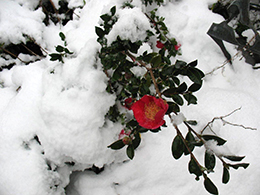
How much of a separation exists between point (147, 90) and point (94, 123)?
0.34 meters

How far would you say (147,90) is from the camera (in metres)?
0.78

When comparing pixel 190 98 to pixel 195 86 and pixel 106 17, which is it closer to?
pixel 195 86

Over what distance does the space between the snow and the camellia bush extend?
0.03 metres

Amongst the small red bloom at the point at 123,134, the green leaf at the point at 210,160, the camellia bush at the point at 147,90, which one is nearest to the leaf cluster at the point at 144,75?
the camellia bush at the point at 147,90

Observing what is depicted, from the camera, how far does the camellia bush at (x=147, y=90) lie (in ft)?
2.27

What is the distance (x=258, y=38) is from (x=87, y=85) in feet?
3.55

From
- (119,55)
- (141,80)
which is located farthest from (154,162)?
(119,55)

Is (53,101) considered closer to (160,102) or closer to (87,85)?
(87,85)

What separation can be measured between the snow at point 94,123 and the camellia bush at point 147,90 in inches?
1.3

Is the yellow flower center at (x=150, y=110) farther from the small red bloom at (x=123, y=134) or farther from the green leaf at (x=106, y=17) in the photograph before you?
the green leaf at (x=106, y=17)

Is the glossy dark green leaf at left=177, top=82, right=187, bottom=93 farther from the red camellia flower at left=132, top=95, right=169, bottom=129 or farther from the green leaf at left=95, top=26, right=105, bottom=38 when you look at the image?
the green leaf at left=95, top=26, right=105, bottom=38

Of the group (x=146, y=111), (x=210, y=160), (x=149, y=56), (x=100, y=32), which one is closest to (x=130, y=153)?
(x=146, y=111)

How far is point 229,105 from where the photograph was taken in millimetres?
1224

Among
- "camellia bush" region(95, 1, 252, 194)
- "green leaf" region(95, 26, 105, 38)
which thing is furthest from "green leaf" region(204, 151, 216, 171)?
"green leaf" region(95, 26, 105, 38)
